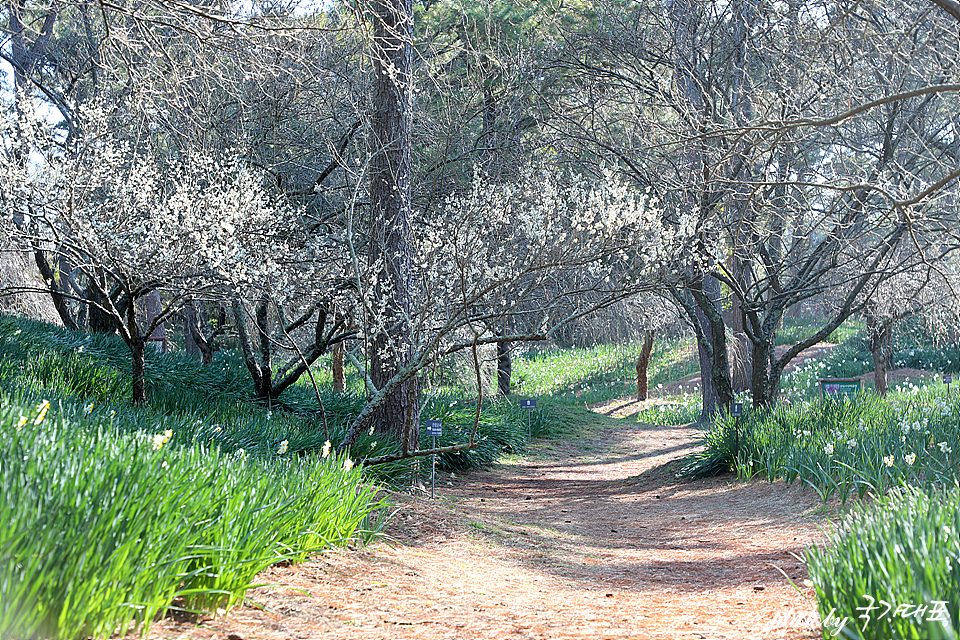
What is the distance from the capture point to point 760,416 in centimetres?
945

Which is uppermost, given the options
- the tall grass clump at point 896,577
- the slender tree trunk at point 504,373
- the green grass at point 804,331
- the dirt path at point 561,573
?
the green grass at point 804,331

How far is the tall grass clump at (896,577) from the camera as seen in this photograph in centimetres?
213

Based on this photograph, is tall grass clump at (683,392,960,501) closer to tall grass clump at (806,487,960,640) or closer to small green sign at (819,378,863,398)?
small green sign at (819,378,863,398)

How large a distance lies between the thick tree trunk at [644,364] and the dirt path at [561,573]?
14.0 m

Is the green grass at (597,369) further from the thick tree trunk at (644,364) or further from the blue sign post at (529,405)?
the blue sign post at (529,405)

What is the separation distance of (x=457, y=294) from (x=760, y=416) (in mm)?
4171

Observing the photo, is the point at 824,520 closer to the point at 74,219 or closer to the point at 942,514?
the point at 942,514

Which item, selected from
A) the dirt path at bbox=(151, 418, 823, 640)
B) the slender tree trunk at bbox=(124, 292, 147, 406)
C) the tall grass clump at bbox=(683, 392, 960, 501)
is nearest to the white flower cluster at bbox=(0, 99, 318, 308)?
the slender tree trunk at bbox=(124, 292, 147, 406)

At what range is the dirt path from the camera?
Result: 3102 millimetres

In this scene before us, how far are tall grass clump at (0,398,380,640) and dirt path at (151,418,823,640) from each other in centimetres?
18

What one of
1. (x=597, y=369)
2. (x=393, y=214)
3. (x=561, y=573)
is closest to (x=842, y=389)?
(x=393, y=214)

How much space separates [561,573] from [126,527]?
116 inches

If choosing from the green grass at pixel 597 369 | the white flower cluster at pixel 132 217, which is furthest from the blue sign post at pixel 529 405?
the green grass at pixel 597 369

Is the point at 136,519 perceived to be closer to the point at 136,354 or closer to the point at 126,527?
the point at 126,527
